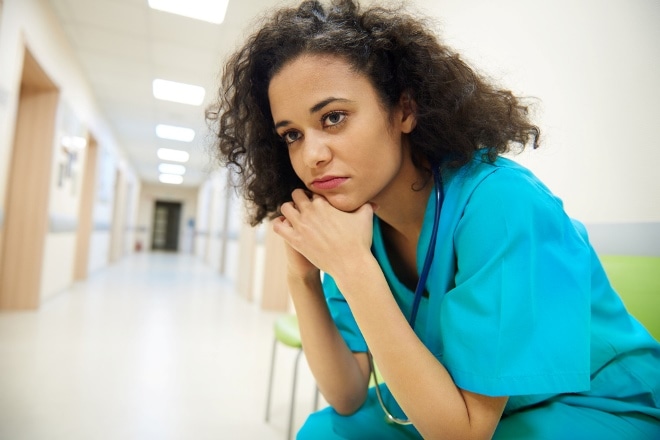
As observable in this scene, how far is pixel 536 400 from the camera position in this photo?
2.12 feet

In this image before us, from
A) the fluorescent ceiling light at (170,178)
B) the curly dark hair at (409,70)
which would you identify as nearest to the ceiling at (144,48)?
the curly dark hair at (409,70)

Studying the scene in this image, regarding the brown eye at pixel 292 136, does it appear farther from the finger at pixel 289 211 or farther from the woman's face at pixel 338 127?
the finger at pixel 289 211

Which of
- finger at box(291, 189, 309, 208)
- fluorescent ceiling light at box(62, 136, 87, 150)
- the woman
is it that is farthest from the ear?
fluorescent ceiling light at box(62, 136, 87, 150)

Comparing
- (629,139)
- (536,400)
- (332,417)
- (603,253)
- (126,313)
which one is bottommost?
(126,313)

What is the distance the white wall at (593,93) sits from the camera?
3.38 feet

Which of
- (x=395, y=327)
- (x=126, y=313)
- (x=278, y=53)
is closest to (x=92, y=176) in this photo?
(x=126, y=313)

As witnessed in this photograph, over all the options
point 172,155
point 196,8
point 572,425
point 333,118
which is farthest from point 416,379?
point 172,155

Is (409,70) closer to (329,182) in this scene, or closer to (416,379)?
(329,182)

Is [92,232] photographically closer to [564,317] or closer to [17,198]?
[17,198]

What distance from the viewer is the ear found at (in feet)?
2.76

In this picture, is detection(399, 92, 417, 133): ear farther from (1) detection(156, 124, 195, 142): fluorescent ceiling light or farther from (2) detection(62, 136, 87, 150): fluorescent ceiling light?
(1) detection(156, 124, 195, 142): fluorescent ceiling light

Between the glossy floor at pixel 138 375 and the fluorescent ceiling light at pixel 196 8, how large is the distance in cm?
280

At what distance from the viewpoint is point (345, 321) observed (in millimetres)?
986

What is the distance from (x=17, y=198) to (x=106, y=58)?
1939 mm
